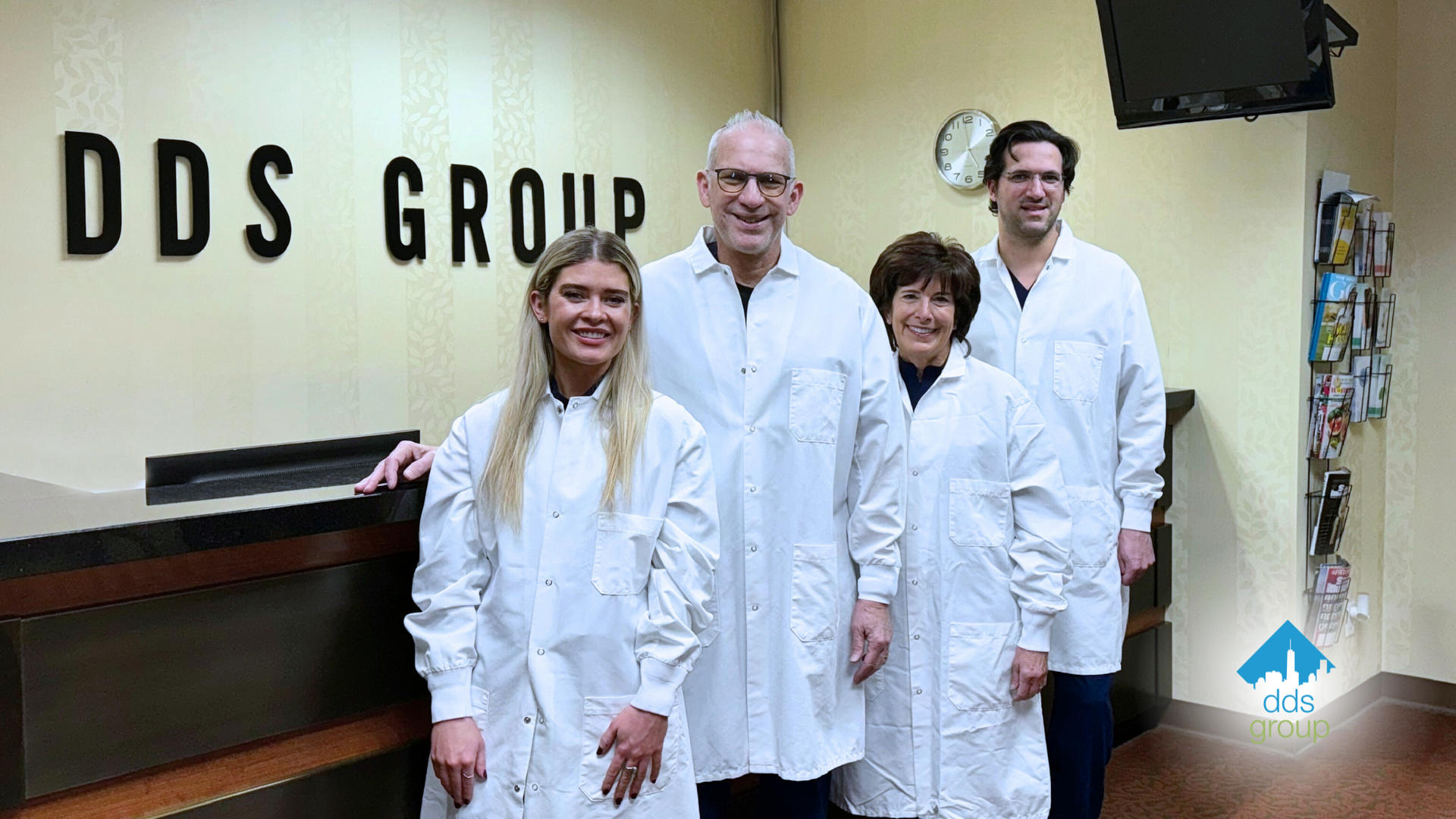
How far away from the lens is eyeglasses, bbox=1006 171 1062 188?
8.51 ft

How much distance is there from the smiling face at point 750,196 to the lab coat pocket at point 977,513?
1.88 feet

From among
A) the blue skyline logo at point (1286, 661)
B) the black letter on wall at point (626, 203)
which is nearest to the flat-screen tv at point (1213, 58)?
the blue skyline logo at point (1286, 661)

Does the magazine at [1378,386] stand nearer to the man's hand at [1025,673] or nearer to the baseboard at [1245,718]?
the baseboard at [1245,718]

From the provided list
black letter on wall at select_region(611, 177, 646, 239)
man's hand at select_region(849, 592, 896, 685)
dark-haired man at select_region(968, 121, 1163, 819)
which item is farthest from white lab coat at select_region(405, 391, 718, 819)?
black letter on wall at select_region(611, 177, 646, 239)

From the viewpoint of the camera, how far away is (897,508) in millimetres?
2055

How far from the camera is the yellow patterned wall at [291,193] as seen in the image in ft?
9.41

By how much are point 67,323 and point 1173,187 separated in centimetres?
311

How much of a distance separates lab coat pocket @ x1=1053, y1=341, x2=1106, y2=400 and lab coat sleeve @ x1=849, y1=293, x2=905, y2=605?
0.68m


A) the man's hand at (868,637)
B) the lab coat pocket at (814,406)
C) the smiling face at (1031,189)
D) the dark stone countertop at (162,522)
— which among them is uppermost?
the smiling face at (1031,189)

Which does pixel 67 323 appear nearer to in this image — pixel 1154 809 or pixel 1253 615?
pixel 1154 809

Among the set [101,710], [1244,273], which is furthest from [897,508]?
[1244,273]

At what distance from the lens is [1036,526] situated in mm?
2174

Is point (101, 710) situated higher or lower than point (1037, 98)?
lower

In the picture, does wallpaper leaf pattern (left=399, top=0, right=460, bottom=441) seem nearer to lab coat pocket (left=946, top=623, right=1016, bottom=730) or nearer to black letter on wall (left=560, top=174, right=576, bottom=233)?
black letter on wall (left=560, top=174, right=576, bottom=233)
